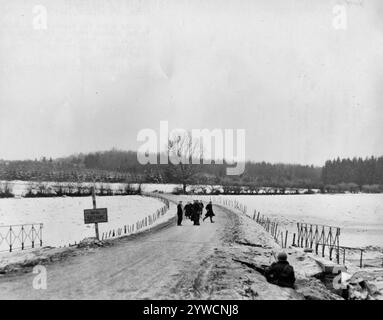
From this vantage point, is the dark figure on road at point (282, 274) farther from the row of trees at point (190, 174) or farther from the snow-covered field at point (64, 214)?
the row of trees at point (190, 174)

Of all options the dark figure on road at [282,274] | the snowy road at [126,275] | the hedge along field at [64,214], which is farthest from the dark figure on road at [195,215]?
the dark figure on road at [282,274]

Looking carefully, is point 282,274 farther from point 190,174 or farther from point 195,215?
point 190,174

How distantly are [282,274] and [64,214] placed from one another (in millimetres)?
37831

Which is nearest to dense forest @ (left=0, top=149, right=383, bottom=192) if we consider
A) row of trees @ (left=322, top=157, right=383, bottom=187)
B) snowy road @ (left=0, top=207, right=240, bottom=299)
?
row of trees @ (left=322, top=157, right=383, bottom=187)

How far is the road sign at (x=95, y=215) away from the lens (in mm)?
19078

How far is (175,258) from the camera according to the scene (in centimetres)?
1442

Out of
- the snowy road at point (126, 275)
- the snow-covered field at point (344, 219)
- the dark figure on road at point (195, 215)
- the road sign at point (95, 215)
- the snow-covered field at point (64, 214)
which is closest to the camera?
the snowy road at point (126, 275)

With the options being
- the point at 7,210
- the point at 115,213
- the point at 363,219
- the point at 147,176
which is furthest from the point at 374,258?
the point at 147,176

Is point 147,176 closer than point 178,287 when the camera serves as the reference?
No

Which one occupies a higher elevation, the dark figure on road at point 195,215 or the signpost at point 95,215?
the signpost at point 95,215

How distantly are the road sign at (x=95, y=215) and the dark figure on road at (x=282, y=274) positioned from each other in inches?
399

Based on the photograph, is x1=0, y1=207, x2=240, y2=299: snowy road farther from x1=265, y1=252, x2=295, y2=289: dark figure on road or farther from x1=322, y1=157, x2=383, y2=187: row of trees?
x1=322, y1=157, x2=383, y2=187: row of trees

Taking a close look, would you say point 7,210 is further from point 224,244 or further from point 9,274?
point 9,274
